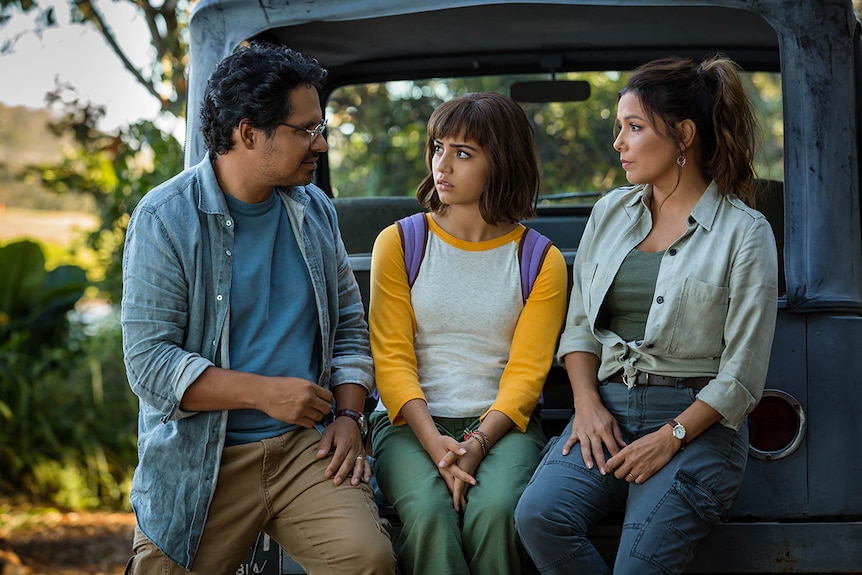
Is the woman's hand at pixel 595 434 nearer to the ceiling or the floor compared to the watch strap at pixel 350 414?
nearer to the floor

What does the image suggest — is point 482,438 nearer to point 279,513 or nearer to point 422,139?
point 279,513

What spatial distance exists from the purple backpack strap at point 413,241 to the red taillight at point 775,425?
1.02m

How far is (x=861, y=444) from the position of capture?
2764 millimetres

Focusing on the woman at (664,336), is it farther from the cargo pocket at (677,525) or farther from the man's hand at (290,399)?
the man's hand at (290,399)

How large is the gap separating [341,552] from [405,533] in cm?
20

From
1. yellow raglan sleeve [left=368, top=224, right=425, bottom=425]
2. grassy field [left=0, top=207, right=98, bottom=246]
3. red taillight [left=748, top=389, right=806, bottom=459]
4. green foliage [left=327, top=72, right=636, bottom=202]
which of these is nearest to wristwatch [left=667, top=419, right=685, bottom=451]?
red taillight [left=748, top=389, right=806, bottom=459]

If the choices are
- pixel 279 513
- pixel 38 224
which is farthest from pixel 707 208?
pixel 38 224

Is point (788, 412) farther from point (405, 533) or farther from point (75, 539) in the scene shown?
point (75, 539)

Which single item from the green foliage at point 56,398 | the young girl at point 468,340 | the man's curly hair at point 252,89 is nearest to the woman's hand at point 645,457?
the young girl at point 468,340

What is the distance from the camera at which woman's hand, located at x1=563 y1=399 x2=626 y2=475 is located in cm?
268

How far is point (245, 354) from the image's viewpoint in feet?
8.87

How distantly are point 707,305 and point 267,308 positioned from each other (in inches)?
44.5

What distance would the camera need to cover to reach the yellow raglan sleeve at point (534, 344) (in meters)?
2.86

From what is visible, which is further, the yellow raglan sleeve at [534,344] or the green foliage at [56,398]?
the green foliage at [56,398]
